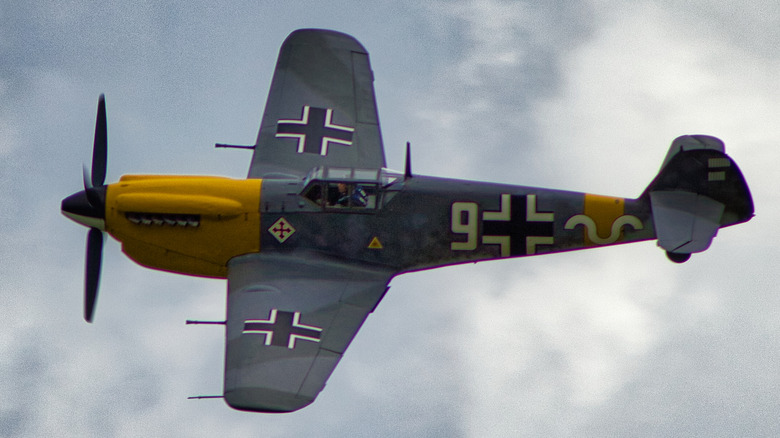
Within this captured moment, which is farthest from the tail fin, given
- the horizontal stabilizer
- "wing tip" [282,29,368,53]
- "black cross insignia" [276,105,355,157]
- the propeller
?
the propeller

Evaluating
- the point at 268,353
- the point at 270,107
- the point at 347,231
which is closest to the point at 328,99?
the point at 270,107

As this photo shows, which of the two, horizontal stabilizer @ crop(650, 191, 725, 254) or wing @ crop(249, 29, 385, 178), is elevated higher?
wing @ crop(249, 29, 385, 178)

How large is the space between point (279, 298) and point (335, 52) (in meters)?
5.29

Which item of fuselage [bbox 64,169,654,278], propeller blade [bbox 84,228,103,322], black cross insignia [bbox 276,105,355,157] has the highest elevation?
black cross insignia [bbox 276,105,355,157]

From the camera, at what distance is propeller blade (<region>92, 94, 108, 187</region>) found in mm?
21578

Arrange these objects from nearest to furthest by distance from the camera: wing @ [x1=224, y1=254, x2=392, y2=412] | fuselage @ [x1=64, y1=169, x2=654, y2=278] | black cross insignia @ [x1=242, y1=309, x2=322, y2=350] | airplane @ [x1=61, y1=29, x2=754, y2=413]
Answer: wing @ [x1=224, y1=254, x2=392, y2=412] < black cross insignia @ [x1=242, y1=309, x2=322, y2=350] < airplane @ [x1=61, y1=29, x2=754, y2=413] < fuselage @ [x1=64, y1=169, x2=654, y2=278]

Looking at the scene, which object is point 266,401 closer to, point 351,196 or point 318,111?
point 351,196

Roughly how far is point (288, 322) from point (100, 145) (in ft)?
14.1

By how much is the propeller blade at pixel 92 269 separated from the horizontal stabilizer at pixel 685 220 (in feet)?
27.3

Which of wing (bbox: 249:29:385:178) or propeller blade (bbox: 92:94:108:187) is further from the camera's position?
wing (bbox: 249:29:385:178)

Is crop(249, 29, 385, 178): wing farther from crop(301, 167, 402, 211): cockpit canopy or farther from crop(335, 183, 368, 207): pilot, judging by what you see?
crop(335, 183, 368, 207): pilot

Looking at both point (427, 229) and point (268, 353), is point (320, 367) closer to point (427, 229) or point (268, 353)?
point (268, 353)

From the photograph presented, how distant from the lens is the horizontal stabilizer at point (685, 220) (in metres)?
20.4

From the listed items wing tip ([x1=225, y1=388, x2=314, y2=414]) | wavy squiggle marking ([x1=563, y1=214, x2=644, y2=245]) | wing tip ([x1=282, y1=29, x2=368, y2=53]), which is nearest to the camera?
wing tip ([x1=225, y1=388, x2=314, y2=414])
